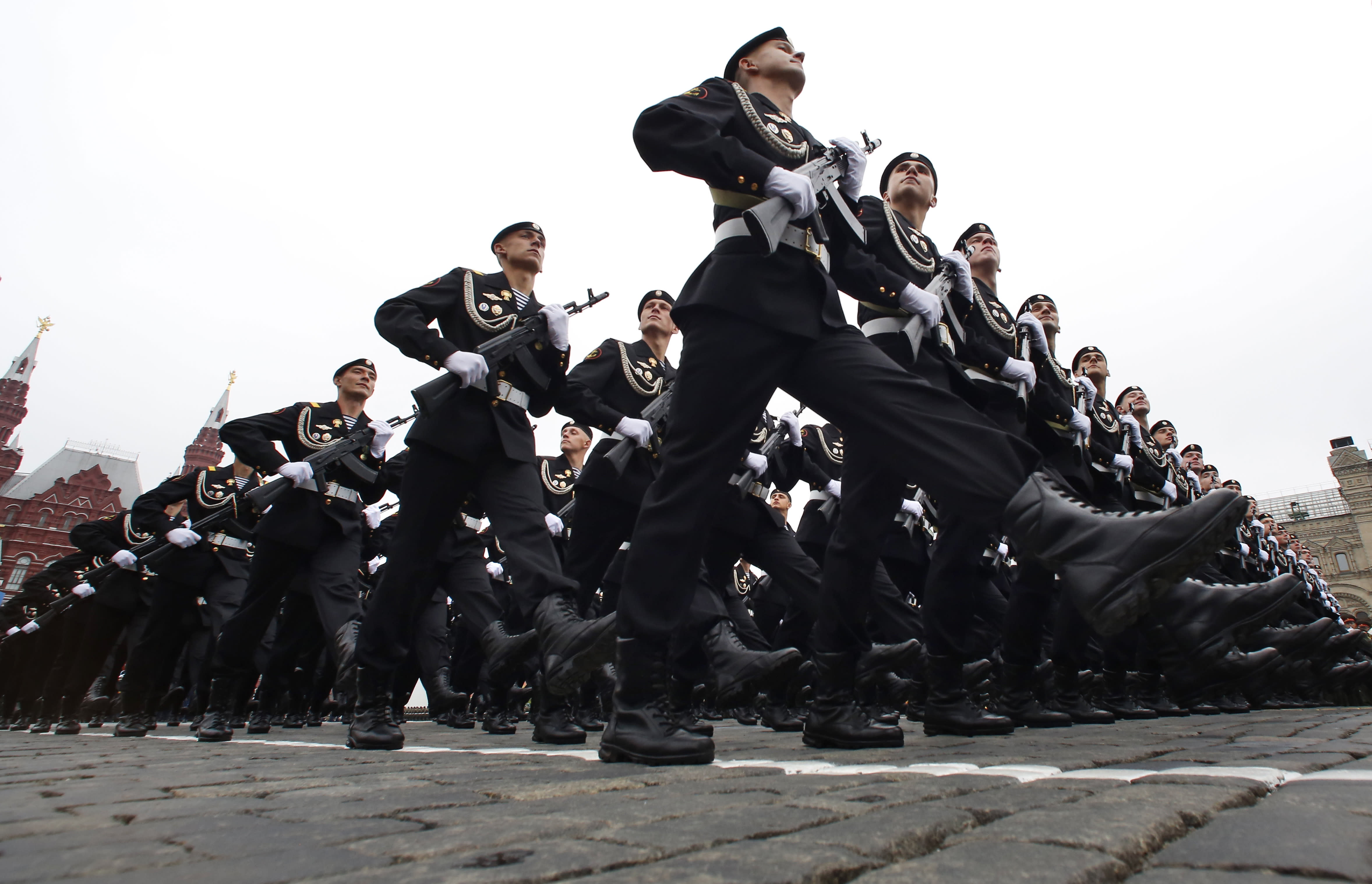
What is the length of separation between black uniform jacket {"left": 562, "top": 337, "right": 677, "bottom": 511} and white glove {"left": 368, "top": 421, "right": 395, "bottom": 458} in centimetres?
162

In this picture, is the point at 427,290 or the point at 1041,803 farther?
the point at 427,290

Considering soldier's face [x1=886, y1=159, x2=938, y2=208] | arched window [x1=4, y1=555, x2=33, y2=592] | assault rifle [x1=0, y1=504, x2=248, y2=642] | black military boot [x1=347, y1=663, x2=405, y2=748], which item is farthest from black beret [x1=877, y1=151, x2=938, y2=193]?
arched window [x1=4, y1=555, x2=33, y2=592]

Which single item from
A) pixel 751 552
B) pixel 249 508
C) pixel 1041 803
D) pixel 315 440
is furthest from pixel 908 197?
pixel 249 508

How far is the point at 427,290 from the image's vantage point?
13.8 ft

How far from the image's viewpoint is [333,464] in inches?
225

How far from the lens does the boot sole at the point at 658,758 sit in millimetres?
2295

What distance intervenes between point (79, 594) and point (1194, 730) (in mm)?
10005

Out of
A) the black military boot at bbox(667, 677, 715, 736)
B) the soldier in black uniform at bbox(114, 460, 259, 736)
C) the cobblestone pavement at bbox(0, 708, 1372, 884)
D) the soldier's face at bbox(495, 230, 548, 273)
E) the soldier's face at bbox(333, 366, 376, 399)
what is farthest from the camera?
the soldier's face at bbox(333, 366, 376, 399)

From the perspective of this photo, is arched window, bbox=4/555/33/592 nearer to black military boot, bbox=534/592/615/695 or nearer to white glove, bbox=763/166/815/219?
black military boot, bbox=534/592/615/695

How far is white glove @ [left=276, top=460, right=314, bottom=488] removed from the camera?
543cm

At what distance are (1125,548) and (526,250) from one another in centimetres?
371

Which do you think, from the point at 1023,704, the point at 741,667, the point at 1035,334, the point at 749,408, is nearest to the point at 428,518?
the point at 741,667

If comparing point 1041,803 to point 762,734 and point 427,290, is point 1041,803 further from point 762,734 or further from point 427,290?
point 427,290

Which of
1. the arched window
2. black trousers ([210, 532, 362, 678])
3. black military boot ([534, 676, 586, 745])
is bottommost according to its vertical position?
black military boot ([534, 676, 586, 745])
